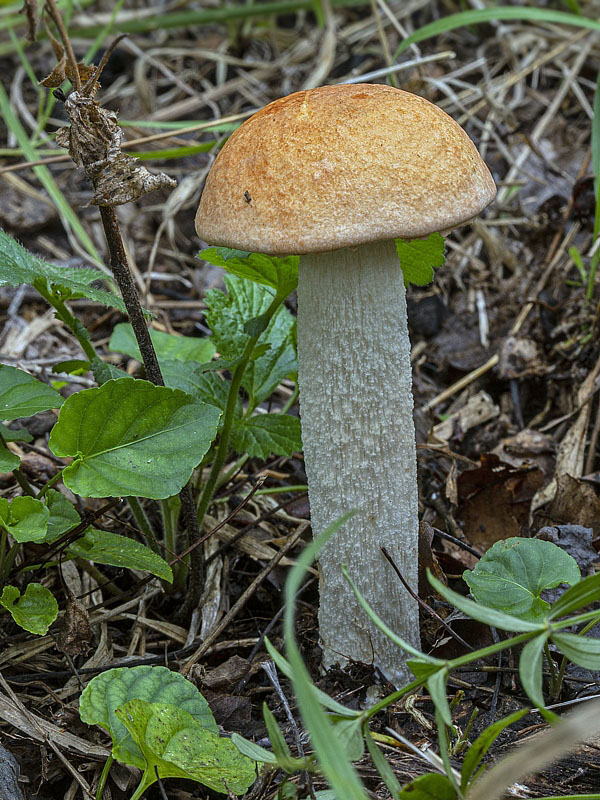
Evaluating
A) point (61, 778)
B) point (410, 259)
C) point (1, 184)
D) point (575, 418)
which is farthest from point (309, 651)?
point (1, 184)

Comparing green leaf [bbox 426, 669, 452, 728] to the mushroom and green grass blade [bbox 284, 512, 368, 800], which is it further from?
the mushroom

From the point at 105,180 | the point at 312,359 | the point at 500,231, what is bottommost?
the point at 500,231

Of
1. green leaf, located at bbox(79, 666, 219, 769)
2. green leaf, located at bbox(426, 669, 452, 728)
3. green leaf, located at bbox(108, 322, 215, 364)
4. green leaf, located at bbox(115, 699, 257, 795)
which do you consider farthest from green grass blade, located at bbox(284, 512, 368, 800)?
green leaf, located at bbox(108, 322, 215, 364)

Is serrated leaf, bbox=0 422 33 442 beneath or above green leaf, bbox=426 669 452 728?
above

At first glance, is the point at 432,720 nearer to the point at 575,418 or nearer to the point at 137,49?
the point at 575,418

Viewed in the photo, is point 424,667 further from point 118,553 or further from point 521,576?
point 118,553

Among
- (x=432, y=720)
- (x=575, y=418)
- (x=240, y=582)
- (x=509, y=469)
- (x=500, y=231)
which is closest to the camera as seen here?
(x=432, y=720)

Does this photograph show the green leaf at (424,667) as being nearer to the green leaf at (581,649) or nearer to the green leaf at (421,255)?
the green leaf at (581,649)
